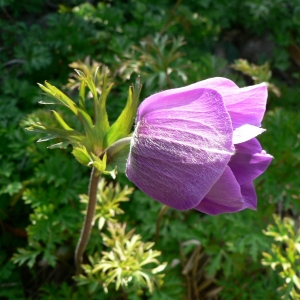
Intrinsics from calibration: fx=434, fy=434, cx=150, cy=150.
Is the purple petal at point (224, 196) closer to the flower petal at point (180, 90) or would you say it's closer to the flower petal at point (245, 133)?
the flower petal at point (245, 133)

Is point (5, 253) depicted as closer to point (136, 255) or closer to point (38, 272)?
point (38, 272)

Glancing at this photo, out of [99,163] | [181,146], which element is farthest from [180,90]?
[99,163]

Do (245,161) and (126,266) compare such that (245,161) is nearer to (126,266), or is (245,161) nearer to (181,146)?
(181,146)

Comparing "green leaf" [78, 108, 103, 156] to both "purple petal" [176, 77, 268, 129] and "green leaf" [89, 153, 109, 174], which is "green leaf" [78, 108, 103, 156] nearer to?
"green leaf" [89, 153, 109, 174]

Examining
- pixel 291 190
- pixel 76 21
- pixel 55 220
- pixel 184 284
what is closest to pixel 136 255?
pixel 55 220

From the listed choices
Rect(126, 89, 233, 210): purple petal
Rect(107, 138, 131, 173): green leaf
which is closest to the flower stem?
Rect(107, 138, 131, 173): green leaf

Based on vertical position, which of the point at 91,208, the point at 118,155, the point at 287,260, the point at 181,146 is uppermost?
the point at 181,146
